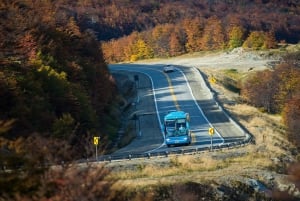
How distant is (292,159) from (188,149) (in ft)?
20.5

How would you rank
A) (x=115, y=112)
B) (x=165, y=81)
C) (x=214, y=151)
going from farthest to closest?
(x=165, y=81)
(x=115, y=112)
(x=214, y=151)

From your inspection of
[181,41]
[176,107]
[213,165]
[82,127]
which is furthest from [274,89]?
[181,41]

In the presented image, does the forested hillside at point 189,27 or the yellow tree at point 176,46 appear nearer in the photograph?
the yellow tree at point 176,46

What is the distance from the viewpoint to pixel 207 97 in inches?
2201

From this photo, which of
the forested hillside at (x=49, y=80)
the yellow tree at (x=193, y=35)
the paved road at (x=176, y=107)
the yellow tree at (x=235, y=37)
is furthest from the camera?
the yellow tree at (x=193, y=35)

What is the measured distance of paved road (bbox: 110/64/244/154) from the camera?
126 ft

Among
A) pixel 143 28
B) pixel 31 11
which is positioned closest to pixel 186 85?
pixel 31 11

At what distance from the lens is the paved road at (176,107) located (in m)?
38.3

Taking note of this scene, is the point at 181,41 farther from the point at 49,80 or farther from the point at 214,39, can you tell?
the point at 49,80

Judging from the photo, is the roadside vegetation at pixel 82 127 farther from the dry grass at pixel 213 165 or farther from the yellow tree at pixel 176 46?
the yellow tree at pixel 176 46

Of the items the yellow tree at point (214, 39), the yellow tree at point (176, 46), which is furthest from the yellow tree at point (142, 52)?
the yellow tree at point (214, 39)

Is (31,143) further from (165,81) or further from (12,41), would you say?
(165,81)

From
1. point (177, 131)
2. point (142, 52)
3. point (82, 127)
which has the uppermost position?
point (82, 127)

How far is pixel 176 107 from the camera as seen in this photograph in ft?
172
